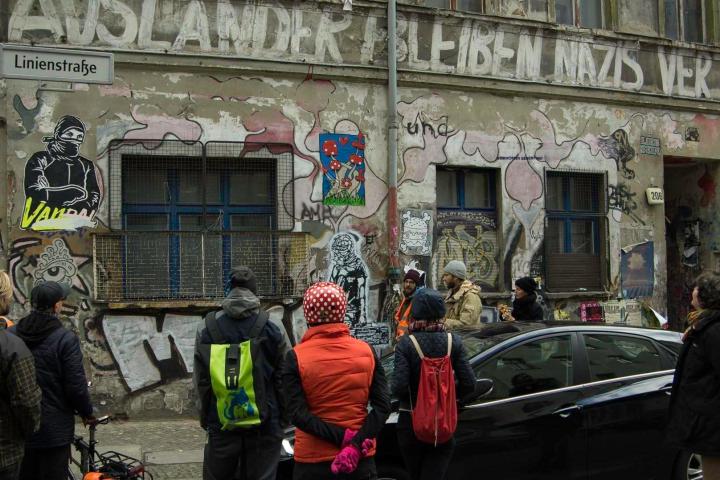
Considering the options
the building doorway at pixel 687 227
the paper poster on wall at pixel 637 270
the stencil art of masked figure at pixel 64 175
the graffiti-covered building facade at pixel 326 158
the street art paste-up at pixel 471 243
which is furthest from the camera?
the building doorway at pixel 687 227

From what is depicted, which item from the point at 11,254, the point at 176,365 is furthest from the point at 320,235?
the point at 11,254

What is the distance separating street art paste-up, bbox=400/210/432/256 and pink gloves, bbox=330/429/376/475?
6.59m

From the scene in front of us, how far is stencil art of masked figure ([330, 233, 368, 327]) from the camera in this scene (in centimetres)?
1038

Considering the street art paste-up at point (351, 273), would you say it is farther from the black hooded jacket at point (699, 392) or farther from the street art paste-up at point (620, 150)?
the black hooded jacket at point (699, 392)

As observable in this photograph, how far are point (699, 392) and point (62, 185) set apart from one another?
24.6 feet

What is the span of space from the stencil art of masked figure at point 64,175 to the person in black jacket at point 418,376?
224 inches

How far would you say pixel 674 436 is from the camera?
180 inches

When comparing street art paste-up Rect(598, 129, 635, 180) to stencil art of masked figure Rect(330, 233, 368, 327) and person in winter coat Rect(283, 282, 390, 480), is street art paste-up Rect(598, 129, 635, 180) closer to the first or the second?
stencil art of masked figure Rect(330, 233, 368, 327)

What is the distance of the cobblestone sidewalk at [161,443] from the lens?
24.9ft

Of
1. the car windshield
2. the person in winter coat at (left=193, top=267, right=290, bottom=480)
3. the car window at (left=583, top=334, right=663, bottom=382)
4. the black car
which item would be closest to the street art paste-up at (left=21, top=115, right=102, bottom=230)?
the car windshield

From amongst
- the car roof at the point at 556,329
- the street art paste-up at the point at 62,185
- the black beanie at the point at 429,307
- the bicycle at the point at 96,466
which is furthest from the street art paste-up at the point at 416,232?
the black beanie at the point at 429,307

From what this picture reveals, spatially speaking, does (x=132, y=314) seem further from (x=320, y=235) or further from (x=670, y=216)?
(x=670, y=216)

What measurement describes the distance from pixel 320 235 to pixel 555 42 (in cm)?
476

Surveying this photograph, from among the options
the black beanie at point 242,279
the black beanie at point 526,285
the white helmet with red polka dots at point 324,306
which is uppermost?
the black beanie at point 242,279
